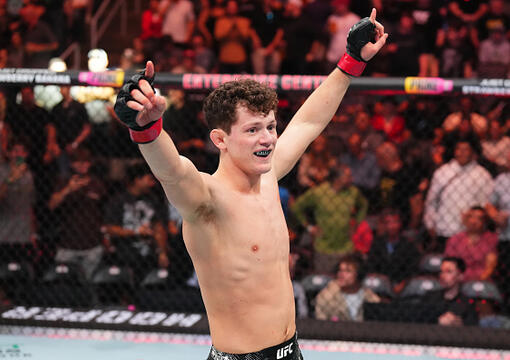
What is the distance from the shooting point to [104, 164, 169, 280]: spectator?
208 inches

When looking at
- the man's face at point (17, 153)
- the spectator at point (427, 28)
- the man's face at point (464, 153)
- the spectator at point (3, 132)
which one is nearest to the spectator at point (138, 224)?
the man's face at point (17, 153)

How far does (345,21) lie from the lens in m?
7.54

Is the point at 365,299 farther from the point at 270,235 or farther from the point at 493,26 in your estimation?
the point at 493,26

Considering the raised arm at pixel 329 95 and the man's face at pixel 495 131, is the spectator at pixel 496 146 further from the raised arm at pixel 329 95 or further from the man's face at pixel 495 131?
the raised arm at pixel 329 95

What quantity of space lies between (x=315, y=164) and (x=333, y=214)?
0.47 m

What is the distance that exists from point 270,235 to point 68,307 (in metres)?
2.59

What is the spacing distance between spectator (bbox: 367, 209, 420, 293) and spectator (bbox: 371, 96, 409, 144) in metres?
1.30

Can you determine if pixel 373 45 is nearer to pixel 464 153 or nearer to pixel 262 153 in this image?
pixel 262 153

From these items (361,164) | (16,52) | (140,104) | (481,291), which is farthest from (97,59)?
(140,104)

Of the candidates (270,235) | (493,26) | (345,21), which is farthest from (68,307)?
(493,26)

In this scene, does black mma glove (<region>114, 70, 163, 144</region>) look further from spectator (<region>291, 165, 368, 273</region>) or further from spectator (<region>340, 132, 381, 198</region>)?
spectator (<region>340, 132, 381, 198</region>)

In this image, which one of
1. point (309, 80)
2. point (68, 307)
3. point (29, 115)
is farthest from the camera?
point (29, 115)

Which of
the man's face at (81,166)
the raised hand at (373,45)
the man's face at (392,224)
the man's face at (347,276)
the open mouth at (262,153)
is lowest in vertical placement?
the man's face at (347,276)

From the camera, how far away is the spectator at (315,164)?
558 cm
